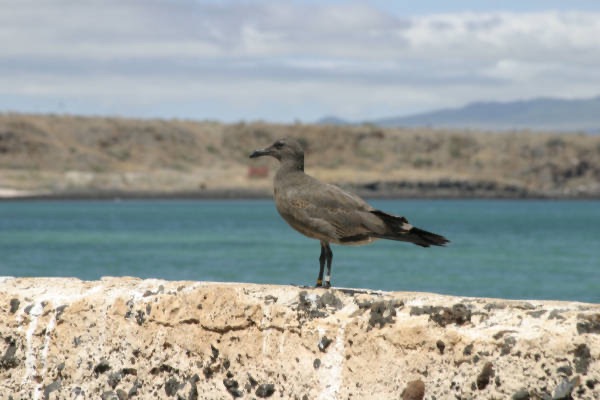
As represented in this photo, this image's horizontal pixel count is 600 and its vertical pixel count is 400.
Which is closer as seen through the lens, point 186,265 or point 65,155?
point 186,265

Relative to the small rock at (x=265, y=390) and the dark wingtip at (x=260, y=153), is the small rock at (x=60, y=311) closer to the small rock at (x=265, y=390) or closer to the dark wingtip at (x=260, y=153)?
the small rock at (x=265, y=390)

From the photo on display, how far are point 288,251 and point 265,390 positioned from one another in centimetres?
4343

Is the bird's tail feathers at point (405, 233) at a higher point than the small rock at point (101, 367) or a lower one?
higher

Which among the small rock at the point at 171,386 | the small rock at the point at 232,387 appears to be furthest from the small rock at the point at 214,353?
the small rock at the point at 171,386

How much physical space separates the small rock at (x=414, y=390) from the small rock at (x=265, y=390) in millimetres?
831

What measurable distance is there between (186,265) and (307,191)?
114ft

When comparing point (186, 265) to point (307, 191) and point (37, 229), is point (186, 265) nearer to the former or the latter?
point (37, 229)

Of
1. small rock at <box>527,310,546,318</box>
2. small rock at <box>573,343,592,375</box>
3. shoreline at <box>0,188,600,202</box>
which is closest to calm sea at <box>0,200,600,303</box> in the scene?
shoreline at <box>0,188,600,202</box>

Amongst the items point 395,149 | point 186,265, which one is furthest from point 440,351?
point 395,149

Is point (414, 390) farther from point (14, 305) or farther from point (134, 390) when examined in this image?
point (14, 305)

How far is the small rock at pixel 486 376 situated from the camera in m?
5.91

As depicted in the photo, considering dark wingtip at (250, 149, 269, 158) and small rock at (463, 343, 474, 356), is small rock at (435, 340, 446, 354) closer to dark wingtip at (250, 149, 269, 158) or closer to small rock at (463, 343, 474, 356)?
small rock at (463, 343, 474, 356)

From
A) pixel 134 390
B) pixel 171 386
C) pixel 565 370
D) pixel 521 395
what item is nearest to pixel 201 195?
pixel 134 390

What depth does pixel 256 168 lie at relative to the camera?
99.1 m
